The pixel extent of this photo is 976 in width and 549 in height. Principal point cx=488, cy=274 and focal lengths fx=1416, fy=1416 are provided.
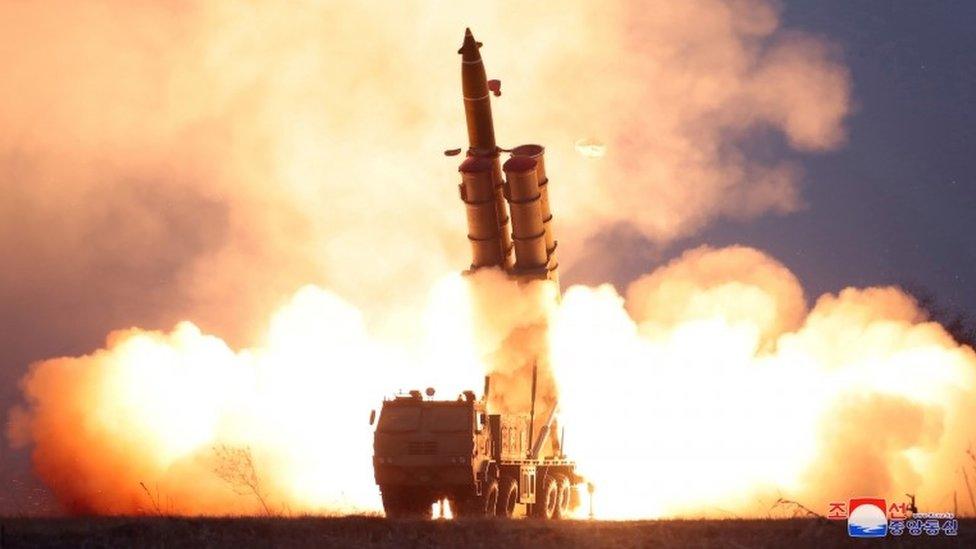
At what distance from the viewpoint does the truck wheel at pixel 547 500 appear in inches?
1547

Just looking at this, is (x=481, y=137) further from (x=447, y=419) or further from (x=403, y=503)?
(x=403, y=503)

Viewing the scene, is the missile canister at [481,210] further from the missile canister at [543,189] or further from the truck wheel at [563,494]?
the truck wheel at [563,494]

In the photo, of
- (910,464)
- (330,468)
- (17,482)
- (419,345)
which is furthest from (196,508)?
(17,482)

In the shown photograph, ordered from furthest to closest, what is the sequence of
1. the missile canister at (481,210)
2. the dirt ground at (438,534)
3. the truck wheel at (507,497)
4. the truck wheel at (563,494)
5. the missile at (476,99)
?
the truck wheel at (563,494), the missile canister at (481,210), the missile at (476,99), the truck wheel at (507,497), the dirt ground at (438,534)

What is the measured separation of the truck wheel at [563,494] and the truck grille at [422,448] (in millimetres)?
6642

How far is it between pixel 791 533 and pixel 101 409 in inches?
941

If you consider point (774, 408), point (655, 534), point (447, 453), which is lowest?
point (655, 534)

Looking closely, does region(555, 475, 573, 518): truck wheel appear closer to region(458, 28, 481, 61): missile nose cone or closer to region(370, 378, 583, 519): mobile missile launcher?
region(370, 378, 583, 519): mobile missile launcher

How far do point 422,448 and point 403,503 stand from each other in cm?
159

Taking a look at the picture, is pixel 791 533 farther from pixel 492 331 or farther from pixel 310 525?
pixel 492 331

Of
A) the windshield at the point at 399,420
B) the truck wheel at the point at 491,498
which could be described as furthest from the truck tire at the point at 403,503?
the windshield at the point at 399,420

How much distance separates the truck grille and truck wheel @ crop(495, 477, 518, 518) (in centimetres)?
306

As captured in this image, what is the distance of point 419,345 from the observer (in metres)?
44.1

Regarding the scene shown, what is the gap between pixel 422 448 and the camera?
1379 inches
